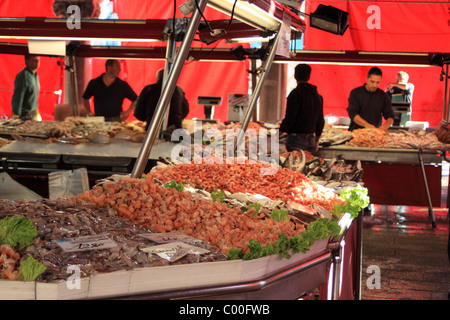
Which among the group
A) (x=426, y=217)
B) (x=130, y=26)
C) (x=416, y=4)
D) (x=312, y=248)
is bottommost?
(x=426, y=217)

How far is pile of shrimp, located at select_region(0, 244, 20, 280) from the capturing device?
1659mm

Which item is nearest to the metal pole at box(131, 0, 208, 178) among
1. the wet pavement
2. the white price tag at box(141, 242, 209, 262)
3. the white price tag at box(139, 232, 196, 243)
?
the white price tag at box(139, 232, 196, 243)

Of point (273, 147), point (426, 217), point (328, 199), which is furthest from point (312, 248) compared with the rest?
point (426, 217)

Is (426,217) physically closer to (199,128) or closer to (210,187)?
(199,128)

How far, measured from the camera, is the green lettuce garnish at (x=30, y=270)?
1.64m

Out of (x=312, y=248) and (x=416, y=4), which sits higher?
(x=416, y=4)

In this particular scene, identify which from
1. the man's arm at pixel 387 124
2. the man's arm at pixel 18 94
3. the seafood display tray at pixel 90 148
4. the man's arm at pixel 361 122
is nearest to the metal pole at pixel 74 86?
the man's arm at pixel 18 94

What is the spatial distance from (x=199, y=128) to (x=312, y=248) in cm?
335

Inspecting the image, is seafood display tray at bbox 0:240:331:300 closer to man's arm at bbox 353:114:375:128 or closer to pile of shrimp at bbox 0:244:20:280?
pile of shrimp at bbox 0:244:20:280

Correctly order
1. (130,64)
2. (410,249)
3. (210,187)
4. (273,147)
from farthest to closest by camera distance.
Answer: (130,64) < (410,249) < (273,147) < (210,187)

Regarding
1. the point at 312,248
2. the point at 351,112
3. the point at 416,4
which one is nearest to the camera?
the point at 312,248

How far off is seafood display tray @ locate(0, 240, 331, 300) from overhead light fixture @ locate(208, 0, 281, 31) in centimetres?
131

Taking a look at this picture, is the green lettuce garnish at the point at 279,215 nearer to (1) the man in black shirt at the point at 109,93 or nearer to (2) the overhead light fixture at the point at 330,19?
(2) the overhead light fixture at the point at 330,19

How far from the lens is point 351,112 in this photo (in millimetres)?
8211
